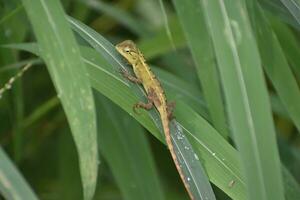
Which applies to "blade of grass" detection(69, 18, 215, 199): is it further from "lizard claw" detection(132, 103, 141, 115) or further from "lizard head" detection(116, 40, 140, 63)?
"lizard head" detection(116, 40, 140, 63)

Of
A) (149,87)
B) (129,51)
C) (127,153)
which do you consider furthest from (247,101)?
(127,153)

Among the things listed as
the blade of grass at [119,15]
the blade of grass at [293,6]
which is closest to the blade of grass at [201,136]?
the blade of grass at [293,6]

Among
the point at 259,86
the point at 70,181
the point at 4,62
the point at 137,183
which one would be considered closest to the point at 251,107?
the point at 259,86

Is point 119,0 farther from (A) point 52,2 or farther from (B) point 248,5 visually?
(A) point 52,2

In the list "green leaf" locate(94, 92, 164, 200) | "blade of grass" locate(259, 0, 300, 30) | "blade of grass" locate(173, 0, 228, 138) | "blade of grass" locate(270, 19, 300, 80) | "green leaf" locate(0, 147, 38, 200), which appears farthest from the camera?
"green leaf" locate(94, 92, 164, 200)

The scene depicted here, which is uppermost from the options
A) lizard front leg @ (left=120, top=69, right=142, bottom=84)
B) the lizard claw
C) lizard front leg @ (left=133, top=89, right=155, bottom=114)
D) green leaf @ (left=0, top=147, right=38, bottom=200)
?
green leaf @ (left=0, top=147, right=38, bottom=200)

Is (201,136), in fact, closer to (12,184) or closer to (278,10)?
(278,10)

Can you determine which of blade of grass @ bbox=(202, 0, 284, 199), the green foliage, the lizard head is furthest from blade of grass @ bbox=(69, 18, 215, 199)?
blade of grass @ bbox=(202, 0, 284, 199)
